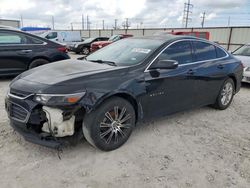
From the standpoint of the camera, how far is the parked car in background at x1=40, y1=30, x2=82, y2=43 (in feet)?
62.5

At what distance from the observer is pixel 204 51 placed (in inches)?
180

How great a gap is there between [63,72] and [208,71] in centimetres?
269

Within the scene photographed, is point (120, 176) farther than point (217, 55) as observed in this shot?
No

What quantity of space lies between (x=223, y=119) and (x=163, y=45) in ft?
6.50

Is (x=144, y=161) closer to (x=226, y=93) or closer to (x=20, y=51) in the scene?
(x=226, y=93)

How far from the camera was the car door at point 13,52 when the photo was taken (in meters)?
6.63

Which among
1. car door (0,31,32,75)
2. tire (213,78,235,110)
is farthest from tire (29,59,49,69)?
tire (213,78,235,110)

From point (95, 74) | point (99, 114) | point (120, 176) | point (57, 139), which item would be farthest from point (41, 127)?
point (120, 176)

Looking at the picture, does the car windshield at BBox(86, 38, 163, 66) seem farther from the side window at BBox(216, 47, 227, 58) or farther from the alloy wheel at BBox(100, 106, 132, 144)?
the side window at BBox(216, 47, 227, 58)

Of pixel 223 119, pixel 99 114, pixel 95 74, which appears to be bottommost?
pixel 223 119

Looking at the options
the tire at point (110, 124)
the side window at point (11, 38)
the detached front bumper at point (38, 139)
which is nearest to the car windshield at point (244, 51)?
the tire at point (110, 124)

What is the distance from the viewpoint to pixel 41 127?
2.99m

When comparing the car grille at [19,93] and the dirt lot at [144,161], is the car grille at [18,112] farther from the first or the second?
the dirt lot at [144,161]

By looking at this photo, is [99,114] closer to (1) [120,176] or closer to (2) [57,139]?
(2) [57,139]
